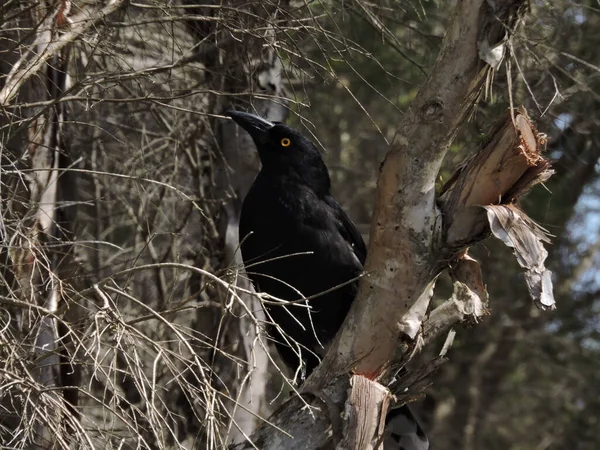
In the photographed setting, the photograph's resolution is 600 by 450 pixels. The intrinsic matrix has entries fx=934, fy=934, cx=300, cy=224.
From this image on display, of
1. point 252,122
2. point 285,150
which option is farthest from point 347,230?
point 252,122

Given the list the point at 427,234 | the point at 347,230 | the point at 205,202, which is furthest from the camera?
the point at 205,202

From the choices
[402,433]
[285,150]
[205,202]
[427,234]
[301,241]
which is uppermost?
[427,234]

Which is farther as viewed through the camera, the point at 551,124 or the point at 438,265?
the point at 551,124

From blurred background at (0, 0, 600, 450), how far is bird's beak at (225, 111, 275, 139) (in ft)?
0.53

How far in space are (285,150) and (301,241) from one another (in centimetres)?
52

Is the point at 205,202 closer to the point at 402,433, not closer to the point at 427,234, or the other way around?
the point at 402,433

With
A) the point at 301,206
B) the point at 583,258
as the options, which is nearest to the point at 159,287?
the point at 301,206

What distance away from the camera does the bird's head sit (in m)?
4.61

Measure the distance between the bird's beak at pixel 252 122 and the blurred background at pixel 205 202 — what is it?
162 millimetres

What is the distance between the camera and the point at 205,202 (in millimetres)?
5234

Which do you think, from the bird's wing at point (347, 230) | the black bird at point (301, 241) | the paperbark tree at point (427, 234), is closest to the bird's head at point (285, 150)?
the black bird at point (301, 241)

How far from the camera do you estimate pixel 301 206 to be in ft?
14.6

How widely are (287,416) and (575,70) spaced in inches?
112

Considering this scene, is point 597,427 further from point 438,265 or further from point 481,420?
point 438,265
